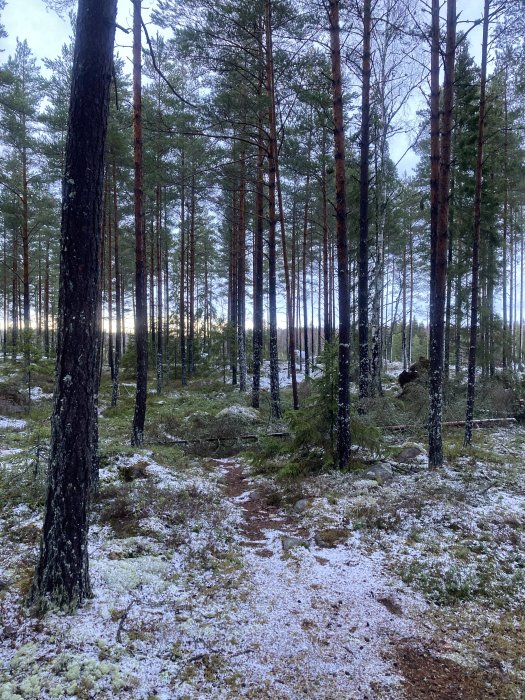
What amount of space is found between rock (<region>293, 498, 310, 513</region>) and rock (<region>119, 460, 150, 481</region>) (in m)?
2.77

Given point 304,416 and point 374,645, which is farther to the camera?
point 304,416

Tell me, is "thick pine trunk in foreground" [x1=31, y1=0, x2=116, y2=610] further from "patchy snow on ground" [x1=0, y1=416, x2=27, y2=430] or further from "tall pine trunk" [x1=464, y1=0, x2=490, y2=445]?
"patchy snow on ground" [x1=0, y1=416, x2=27, y2=430]

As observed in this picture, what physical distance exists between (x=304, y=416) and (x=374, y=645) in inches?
187

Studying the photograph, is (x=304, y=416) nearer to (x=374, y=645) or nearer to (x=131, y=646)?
(x=374, y=645)

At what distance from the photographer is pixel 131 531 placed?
506cm

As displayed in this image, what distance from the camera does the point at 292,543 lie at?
5.07 metres

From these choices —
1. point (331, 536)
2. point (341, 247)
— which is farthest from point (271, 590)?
point (341, 247)

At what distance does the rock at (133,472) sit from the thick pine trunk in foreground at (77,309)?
130 inches

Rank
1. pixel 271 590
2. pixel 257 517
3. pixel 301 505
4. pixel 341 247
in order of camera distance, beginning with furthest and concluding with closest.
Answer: pixel 341 247 → pixel 301 505 → pixel 257 517 → pixel 271 590

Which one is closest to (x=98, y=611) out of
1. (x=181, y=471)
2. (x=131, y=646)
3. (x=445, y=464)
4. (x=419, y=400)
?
(x=131, y=646)

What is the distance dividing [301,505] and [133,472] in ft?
10.3

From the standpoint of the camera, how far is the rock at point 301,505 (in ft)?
20.1

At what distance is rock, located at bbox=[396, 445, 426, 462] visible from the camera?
8094 millimetres

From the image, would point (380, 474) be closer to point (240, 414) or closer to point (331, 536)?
point (331, 536)
